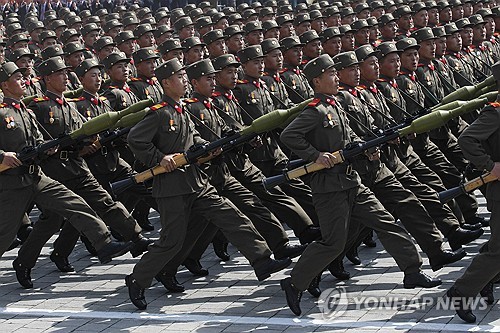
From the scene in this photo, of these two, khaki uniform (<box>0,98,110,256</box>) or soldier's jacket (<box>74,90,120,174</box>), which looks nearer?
khaki uniform (<box>0,98,110,256</box>)

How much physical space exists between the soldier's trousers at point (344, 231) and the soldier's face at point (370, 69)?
65.9 inches

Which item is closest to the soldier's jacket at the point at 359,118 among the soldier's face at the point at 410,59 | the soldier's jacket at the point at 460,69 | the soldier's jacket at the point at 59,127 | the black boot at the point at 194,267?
the black boot at the point at 194,267

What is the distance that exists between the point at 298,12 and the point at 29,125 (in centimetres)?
992

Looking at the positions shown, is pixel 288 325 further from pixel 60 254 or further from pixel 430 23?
pixel 430 23

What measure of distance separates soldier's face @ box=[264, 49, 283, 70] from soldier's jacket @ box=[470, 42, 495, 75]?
3127mm

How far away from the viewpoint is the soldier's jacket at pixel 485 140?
920 cm

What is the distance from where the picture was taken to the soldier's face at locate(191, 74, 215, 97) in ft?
36.8

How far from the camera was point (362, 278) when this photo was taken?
35.7 ft

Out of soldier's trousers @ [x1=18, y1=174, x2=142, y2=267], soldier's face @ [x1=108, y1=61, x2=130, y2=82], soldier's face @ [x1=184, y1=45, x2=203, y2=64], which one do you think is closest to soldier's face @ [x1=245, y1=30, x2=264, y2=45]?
soldier's face @ [x1=184, y1=45, x2=203, y2=64]

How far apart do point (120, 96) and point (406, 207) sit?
387 centimetres

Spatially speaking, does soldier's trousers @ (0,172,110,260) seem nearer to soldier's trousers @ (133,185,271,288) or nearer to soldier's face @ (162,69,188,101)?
soldier's trousers @ (133,185,271,288)

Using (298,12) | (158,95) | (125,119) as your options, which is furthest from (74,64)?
(298,12)

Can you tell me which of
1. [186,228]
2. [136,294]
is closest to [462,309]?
[186,228]

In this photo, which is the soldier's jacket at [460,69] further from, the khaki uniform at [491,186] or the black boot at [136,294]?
the black boot at [136,294]
